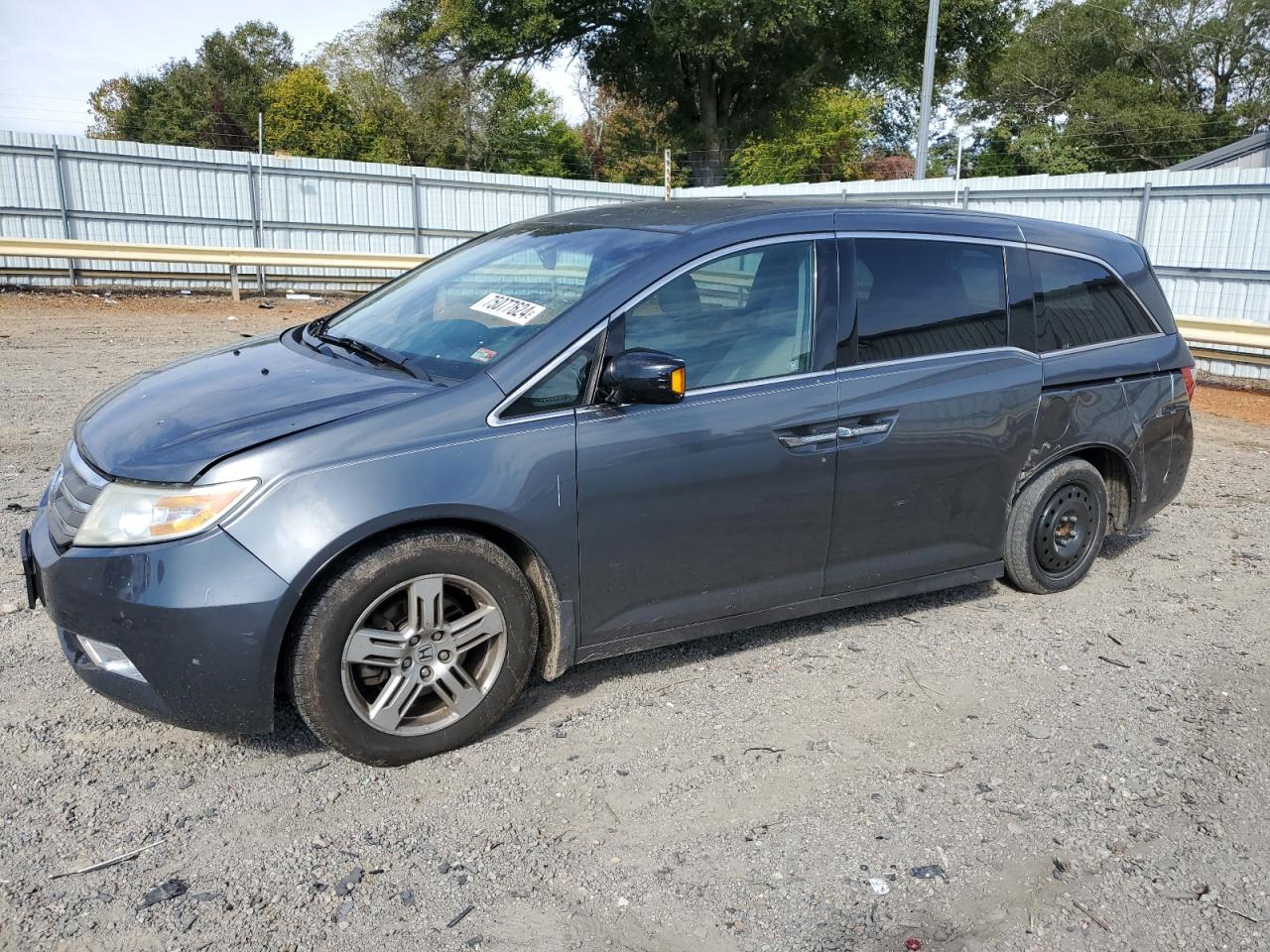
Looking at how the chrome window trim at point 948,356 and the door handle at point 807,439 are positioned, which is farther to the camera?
the chrome window trim at point 948,356

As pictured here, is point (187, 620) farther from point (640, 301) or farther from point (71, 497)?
point (640, 301)

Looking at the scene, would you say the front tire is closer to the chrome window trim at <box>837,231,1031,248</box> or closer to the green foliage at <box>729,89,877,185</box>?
the chrome window trim at <box>837,231,1031,248</box>

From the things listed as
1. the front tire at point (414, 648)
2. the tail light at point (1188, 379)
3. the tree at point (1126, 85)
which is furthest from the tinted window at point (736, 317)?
the tree at point (1126, 85)

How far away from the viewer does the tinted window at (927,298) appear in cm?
405

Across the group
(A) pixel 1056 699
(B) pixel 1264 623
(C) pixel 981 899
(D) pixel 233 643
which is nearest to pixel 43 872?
(D) pixel 233 643

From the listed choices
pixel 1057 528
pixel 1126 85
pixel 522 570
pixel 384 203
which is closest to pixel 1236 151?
pixel 1126 85

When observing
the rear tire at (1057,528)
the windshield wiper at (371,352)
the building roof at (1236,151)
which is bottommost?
the rear tire at (1057,528)

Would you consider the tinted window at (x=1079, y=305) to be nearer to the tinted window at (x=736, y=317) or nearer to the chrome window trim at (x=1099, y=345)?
the chrome window trim at (x=1099, y=345)

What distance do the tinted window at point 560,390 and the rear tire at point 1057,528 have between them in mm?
2248

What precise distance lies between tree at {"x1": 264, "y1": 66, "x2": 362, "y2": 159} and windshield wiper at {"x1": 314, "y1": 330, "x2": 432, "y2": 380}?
45.4 m

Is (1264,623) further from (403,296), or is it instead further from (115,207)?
(115,207)

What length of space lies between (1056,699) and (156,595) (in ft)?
10.4

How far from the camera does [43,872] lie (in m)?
2.70

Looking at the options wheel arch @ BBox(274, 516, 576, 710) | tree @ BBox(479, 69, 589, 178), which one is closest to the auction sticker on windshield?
wheel arch @ BBox(274, 516, 576, 710)
